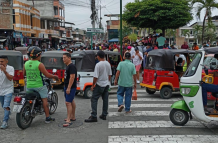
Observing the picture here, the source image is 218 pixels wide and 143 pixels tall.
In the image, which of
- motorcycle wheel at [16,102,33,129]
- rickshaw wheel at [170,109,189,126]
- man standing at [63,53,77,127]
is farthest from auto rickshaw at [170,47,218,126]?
motorcycle wheel at [16,102,33,129]

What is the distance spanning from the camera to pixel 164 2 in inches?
710

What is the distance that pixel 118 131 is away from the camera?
6.01 m

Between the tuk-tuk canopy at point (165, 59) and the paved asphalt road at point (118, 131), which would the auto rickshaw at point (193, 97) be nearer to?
the paved asphalt road at point (118, 131)

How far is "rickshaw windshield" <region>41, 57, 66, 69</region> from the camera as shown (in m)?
12.6

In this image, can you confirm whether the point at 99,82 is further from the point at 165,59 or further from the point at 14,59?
the point at 14,59

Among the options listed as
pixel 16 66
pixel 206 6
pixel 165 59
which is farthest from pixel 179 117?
pixel 206 6

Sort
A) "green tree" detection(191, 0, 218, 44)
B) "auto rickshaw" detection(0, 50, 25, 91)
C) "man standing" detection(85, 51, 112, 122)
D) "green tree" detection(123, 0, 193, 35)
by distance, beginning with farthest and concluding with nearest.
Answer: "green tree" detection(191, 0, 218, 44), "green tree" detection(123, 0, 193, 35), "auto rickshaw" detection(0, 50, 25, 91), "man standing" detection(85, 51, 112, 122)

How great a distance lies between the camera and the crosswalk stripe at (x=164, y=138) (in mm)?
5332

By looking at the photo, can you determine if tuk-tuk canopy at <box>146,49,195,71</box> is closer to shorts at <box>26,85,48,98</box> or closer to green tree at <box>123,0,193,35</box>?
shorts at <box>26,85,48,98</box>

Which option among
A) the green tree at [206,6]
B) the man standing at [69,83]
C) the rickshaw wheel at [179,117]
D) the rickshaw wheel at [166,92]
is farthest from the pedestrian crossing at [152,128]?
the green tree at [206,6]

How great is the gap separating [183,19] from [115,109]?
445 inches

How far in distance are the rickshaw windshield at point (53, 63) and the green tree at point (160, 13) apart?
7.45 meters

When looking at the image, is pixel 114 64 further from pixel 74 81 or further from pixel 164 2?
pixel 164 2

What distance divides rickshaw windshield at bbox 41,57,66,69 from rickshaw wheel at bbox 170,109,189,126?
24.3 ft
